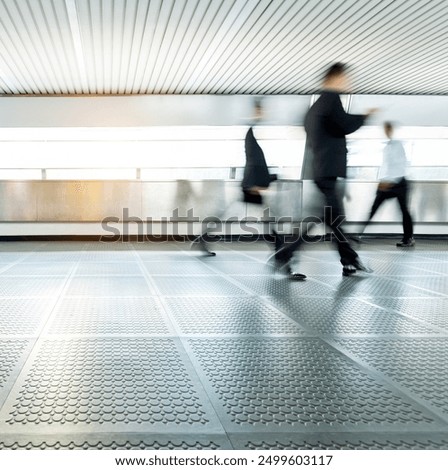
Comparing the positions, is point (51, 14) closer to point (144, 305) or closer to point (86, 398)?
point (144, 305)

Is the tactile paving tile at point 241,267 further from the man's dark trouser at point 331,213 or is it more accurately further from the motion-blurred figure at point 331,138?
the motion-blurred figure at point 331,138

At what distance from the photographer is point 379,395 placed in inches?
83.1

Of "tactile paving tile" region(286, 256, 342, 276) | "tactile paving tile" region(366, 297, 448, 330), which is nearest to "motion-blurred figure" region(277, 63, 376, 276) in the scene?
"tactile paving tile" region(286, 256, 342, 276)

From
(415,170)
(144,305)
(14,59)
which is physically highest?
(14,59)

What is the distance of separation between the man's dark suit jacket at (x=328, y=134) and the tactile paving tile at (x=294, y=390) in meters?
2.99

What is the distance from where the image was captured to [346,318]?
3.60 meters

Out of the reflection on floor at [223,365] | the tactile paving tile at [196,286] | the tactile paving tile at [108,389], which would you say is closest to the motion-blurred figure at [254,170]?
the tactile paving tile at [196,286]

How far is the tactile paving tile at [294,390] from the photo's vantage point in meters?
1.84

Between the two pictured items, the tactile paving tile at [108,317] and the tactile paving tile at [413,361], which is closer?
the tactile paving tile at [413,361]

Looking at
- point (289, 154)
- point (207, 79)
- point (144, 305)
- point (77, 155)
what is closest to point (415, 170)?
point (289, 154)

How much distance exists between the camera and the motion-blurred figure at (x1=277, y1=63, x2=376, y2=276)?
17.3 ft

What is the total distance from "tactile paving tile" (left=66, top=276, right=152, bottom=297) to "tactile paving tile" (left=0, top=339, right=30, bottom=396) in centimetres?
160

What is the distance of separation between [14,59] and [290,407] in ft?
35.0

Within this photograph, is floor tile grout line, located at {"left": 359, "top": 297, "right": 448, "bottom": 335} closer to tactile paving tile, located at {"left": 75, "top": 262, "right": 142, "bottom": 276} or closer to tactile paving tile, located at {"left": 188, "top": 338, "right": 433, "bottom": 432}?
tactile paving tile, located at {"left": 188, "top": 338, "right": 433, "bottom": 432}
